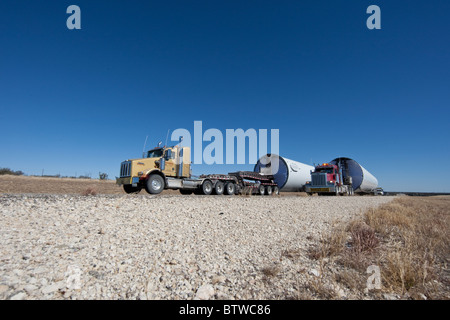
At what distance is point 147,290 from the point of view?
2.55 meters

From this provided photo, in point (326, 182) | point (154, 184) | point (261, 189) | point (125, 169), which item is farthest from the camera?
point (326, 182)

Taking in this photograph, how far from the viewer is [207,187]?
1562 cm

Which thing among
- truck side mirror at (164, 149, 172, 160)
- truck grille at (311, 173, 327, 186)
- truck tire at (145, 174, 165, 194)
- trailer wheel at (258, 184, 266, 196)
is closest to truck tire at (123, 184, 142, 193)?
truck tire at (145, 174, 165, 194)

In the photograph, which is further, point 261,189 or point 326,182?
point 326,182

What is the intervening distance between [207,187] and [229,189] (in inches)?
79.5

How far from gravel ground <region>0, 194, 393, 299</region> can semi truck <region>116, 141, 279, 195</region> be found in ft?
21.3

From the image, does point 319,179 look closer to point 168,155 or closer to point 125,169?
point 168,155

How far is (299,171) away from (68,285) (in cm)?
2398

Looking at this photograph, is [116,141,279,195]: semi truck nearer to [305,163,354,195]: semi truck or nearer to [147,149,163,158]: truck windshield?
[147,149,163,158]: truck windshield

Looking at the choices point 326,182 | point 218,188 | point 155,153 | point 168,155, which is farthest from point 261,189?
point 155,153

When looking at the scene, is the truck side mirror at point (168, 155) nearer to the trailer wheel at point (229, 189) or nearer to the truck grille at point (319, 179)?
the trailer wheel at point (229, 189)

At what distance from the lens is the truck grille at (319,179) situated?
22264 millimetres
